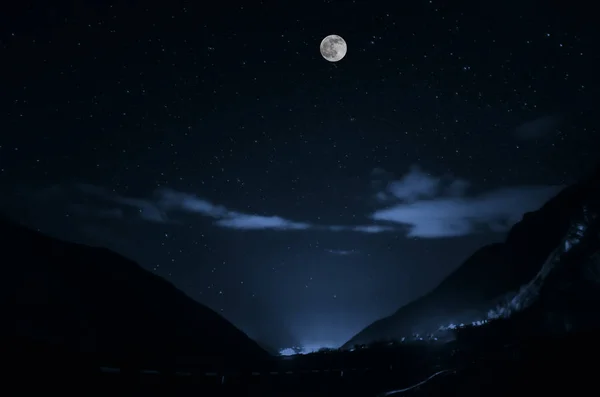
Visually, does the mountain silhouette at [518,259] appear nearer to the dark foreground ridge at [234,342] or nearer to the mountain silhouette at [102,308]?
the dark foreground ridge at [234,342]

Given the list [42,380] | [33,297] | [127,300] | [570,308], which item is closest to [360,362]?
[570,308]

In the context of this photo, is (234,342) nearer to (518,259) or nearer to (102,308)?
(102,308)

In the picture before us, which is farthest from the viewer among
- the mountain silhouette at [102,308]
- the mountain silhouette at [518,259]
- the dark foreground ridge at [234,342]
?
the mountain silhouette at [102,308]

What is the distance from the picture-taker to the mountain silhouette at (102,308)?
269 feet

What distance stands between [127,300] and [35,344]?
124m

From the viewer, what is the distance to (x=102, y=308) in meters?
103

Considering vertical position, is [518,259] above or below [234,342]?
above

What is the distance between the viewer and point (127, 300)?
118 meters

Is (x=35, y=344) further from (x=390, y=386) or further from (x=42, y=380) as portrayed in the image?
(x=390, y=386)

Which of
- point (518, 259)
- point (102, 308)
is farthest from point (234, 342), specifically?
point (518, 259)

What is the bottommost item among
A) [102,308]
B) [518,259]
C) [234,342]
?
[234,342]

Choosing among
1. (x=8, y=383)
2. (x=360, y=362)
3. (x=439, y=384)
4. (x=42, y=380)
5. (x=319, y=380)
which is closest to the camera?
(x=8, y=383)

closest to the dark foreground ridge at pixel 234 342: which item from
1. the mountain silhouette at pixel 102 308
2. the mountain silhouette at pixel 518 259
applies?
the mountain silhouette at pixel 102 308

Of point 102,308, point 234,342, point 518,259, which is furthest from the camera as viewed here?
point 234,342
